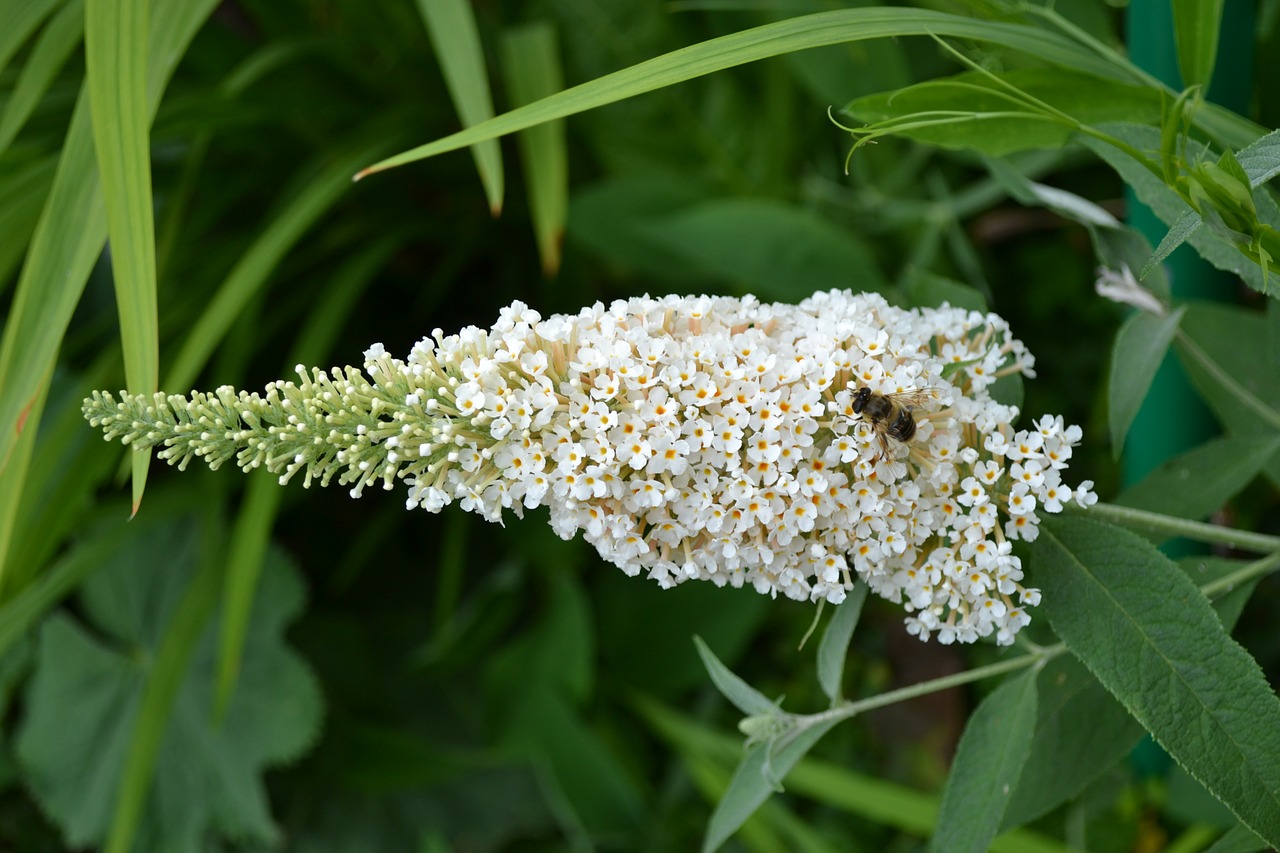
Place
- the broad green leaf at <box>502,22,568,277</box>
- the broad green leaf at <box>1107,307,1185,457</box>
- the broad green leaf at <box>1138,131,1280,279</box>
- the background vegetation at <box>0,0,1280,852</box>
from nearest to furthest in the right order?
the broad green leaf at <box>1138,131,1280,279</box> → the broad green leaf at <box>1107,307,1185,457</box> → the broad green leaf at <box>502,22,568,277</box> → the background vegetation at <box>0,0,1280,852</box>

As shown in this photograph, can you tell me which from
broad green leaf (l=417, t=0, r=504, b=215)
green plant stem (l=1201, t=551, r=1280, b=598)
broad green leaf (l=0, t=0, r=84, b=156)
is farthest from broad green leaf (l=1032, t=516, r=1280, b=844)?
broad green leaf (l=0, t=0, r=84, b=156)

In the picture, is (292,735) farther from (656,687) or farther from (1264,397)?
(1264,397)

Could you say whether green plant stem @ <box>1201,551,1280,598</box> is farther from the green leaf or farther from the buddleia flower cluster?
the green leaf

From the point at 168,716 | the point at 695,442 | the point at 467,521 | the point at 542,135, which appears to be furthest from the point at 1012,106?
the point at 168,716

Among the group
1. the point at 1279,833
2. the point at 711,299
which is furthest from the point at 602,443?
the point at 1279,833

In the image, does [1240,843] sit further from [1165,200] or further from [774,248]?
[774,248]

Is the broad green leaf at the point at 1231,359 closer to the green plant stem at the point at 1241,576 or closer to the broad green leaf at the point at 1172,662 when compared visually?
the green plant stem at the point at 1241,576
